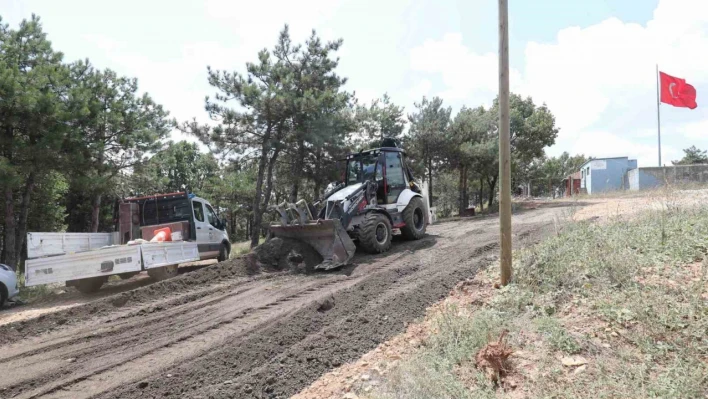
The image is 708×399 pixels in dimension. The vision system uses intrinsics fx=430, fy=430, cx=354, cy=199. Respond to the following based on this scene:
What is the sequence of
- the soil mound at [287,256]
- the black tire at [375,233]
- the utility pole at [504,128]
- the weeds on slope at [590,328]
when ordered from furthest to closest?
1. the black tire at [375,233]
2. the soil mound at [287,256]
3. the utility pole at [504,128]
4. the weeds on slope at [590,328]

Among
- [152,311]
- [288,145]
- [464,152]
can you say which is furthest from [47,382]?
[464,152]

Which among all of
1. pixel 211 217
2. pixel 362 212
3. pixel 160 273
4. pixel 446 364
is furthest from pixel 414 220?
pixel 446 364

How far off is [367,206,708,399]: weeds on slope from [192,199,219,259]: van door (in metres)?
8.96

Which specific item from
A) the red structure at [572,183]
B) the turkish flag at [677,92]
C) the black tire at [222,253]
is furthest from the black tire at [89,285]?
the red structure at [572,183]

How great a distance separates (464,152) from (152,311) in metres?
20.0

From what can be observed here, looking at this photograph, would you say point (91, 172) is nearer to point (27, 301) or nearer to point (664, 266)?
point (27, 301)

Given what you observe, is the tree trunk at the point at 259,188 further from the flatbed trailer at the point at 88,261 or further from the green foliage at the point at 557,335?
the green foliage at the point at 557,335

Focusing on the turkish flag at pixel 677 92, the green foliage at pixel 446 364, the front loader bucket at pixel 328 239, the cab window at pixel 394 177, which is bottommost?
the green foliage at pixel 446 364

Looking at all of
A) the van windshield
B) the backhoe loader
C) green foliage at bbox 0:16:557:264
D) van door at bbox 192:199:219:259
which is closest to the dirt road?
the backhoe loader

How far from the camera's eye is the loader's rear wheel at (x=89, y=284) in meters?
9.99

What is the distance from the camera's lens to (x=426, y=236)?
1294 centimetres

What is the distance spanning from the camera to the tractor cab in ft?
38.6

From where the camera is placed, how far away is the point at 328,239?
9.87 metres

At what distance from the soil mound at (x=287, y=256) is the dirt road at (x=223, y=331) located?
2.36ft
